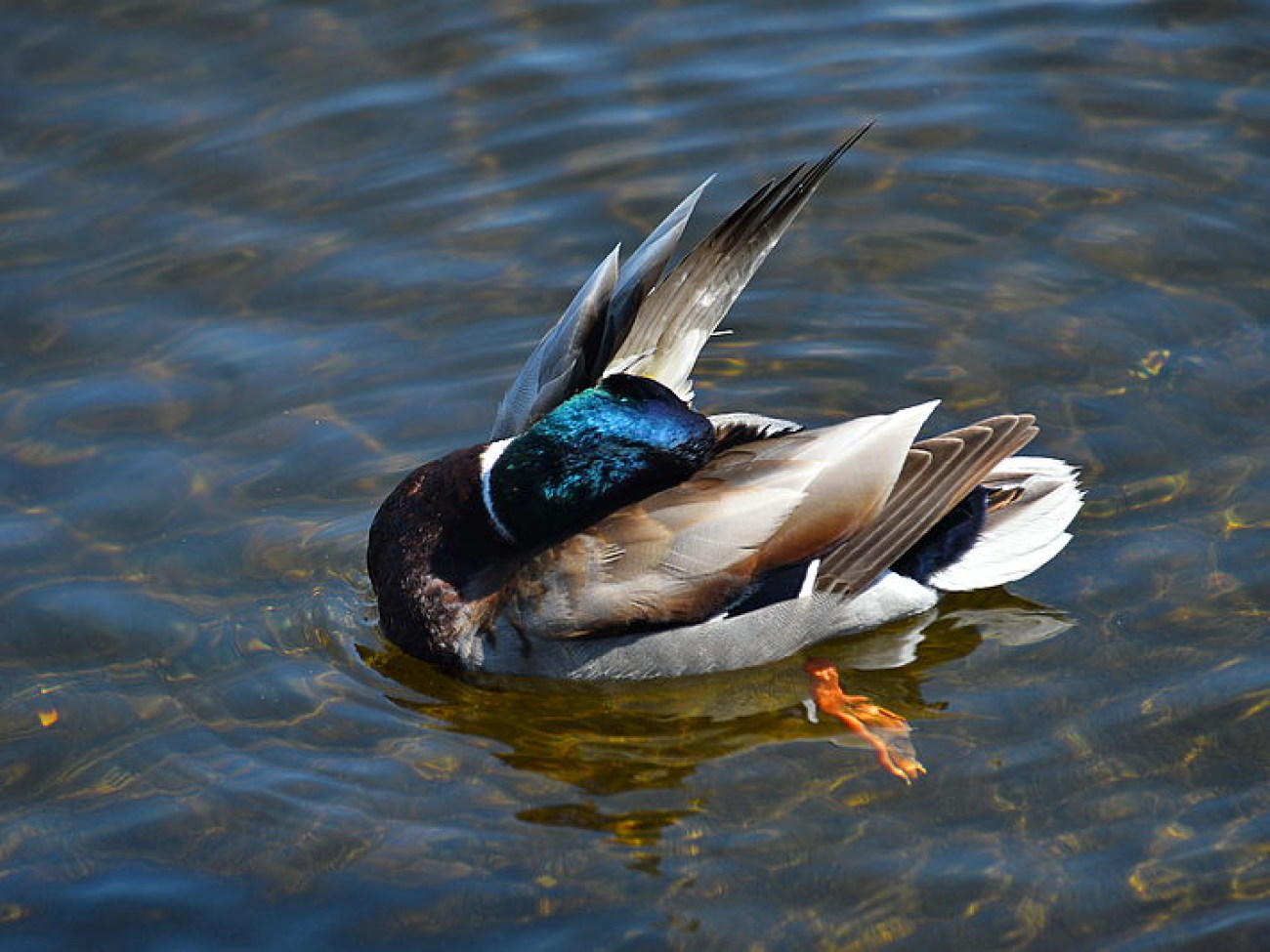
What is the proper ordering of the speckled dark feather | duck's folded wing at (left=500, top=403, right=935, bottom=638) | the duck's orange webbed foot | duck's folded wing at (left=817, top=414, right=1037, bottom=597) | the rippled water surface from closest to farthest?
the rippled water surface, the duck's orange webbed foot, duck's folded wing at (left=500, top=403, right=935, bottom=638), duck's folded wing at (left=817, top=414, right=1037, bottom=597), the speckled dark feather

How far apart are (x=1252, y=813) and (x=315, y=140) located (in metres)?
5.05

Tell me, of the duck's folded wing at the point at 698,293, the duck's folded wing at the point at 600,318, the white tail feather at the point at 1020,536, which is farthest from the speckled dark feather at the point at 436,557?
the white tail feather at the point at 1020,536

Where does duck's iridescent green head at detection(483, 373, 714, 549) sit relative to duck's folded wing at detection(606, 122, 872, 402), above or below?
below

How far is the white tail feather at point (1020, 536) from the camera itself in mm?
5762

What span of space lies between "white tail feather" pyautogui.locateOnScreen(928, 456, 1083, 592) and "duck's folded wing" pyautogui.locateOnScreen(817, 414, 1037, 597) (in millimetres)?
210

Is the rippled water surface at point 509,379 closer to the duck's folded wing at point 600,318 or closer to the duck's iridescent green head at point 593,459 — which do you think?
the duck's iridescent green head at point 593,459

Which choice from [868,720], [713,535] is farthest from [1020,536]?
[713,535]

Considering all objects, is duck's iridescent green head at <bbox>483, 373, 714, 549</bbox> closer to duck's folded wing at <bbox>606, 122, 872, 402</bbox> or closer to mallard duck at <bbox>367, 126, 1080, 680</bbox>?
mallard duck at <bbox>367, 126, 1080, 680</bbox>

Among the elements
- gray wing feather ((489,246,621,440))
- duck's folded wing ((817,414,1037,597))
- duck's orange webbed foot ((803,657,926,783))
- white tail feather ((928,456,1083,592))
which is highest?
gray wing feather ((489,246,621,440))

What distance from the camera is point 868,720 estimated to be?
5.45m

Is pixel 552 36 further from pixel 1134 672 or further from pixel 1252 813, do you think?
pixel 1252 813

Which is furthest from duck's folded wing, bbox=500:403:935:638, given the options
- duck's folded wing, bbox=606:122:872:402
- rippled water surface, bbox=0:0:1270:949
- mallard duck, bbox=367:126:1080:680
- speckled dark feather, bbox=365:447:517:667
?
duck's folded wing, bbox=606:122:872:402

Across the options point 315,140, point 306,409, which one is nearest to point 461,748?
point 306,409

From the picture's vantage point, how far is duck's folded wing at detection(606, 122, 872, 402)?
18.9ft
